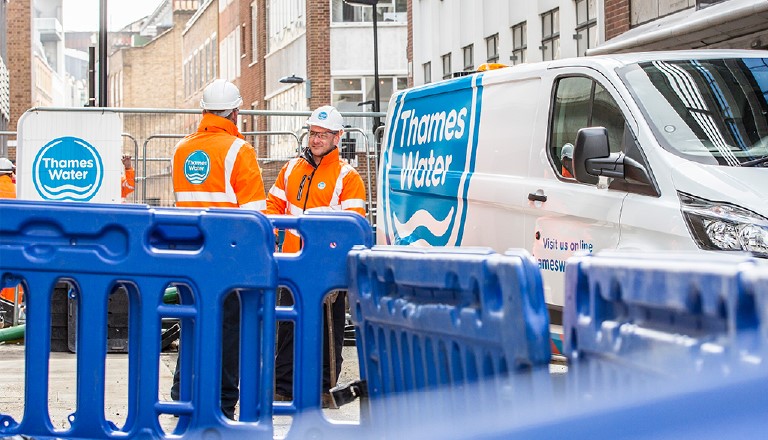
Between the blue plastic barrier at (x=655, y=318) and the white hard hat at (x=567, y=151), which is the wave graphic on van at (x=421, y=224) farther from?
the blue plastic barrier at (x=655, y=318)

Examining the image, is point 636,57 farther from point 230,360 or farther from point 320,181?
point 230,360

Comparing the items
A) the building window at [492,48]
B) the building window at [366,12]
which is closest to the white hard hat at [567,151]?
the building window at [492,48]

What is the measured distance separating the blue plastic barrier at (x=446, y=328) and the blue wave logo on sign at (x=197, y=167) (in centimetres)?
277

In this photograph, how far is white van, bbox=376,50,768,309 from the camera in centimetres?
709

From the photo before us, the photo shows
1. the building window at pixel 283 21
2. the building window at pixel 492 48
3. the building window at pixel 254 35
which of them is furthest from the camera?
the building window at pixel 254 35

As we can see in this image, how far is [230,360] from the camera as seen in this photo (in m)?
6.66

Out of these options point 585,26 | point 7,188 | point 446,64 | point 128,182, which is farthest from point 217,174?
point 446,64

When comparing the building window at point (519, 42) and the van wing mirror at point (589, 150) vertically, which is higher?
the building window at point (519, 42)

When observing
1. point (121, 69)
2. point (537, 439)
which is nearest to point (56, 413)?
point (537, 439)

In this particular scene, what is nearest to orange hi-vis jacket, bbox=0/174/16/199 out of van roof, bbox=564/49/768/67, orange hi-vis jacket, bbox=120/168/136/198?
orange hi-vis jacket, bbox=120/168/136/198

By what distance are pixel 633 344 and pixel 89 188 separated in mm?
10568

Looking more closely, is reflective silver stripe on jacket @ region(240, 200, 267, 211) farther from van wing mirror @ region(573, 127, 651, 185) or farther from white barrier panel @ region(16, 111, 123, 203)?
white barrier panel @ region(16, 111, 123, 203)

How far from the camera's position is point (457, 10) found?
2975 cm

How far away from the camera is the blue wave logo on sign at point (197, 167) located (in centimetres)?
773
